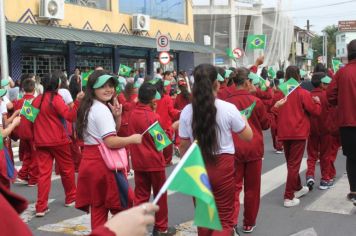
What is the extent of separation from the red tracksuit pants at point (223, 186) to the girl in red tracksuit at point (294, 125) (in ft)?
8.27

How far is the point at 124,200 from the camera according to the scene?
15.2ft

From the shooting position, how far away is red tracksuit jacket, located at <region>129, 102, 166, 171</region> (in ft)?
17.4

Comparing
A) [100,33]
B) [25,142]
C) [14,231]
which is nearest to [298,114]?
[25,142]

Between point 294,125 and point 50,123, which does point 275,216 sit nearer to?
point 294,125

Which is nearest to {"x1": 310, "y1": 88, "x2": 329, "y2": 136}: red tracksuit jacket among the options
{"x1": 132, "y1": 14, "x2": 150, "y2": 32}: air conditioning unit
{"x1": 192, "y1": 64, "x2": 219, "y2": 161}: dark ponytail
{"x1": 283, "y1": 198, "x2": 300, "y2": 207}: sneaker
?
{"x1": 283, "y1": 198, "x2": 300, "y2": 207}: sneaker

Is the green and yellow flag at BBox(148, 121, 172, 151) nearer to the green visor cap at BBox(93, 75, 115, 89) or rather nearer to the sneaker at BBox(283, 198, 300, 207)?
the green visor cap at BBox(93, 75, 115, 89)

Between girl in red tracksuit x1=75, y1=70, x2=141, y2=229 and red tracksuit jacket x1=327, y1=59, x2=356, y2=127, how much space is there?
2.84m

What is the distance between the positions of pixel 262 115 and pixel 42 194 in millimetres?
3001

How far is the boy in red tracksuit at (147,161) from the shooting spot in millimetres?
5321

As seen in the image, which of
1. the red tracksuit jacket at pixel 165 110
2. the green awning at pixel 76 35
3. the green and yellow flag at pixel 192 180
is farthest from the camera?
the green awning at pixel 76 35

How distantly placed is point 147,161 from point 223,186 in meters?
1.44

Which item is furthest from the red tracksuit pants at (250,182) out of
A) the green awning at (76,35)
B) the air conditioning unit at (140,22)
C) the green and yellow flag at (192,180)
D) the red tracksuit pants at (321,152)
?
the air conditioning unit at (140,22)

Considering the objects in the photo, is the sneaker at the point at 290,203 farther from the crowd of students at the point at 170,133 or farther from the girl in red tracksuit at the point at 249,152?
the girl in red tracksuit at the point at 249,152

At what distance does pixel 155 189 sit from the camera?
17.9ft
